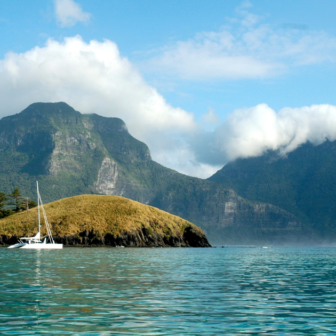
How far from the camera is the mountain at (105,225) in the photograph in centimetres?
14875

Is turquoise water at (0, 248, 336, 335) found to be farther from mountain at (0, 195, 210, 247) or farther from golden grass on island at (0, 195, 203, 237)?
golden grass on island at (0, 195, 203, 237)

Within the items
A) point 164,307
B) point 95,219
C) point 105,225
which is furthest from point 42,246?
point 164,307

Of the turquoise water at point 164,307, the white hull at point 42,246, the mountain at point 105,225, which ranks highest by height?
the mountain at point 105,225

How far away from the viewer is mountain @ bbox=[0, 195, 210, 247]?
149 metres

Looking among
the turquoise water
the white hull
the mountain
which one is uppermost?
the mountain

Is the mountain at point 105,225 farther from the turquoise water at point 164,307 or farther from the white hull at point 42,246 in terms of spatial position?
the turquoise water at point 164,307

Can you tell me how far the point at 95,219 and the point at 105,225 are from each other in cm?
529

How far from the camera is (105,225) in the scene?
15450cm

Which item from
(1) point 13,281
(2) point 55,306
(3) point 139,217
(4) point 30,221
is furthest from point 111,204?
(2) point 55,306

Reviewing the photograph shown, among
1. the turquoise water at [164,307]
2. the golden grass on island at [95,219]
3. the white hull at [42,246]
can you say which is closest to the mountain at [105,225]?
the golden grass on island at [95,219]

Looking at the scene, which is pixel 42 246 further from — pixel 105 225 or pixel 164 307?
pixel 164 307

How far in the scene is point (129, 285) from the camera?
30906 mm

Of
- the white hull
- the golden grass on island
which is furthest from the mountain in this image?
the white hull

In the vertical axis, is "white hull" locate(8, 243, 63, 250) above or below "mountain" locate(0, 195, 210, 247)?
below
